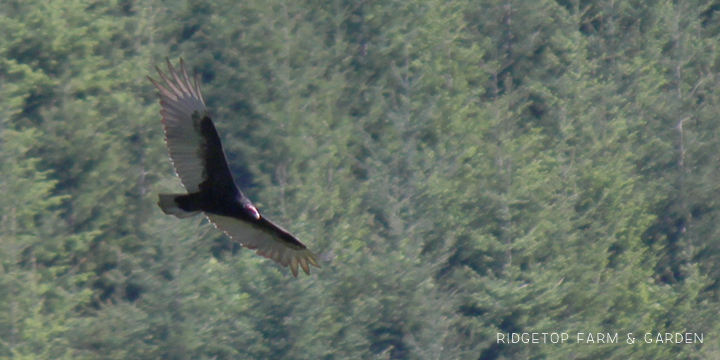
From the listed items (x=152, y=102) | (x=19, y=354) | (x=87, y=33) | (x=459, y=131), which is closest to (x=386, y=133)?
(x=459, y=131)

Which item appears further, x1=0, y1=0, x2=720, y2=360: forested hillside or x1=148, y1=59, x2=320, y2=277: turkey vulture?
x1=0, y1=0, x2=720, y2=360: forested hillside

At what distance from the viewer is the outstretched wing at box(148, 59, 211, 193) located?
7051 mm

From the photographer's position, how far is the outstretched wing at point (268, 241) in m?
7.64

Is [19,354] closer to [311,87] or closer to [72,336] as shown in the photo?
[72,336]

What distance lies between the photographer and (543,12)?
80.6 ft

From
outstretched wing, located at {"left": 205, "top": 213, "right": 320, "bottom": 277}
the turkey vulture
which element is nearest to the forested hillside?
outstretched wing, located at {"left": 205, "top": 213, "right": 320, "bottom": 277}

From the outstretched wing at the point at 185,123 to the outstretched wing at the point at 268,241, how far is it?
0.56 m

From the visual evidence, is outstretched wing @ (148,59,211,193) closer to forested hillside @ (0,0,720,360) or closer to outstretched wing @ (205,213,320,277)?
outstretched wing @ (205,213,320,277)

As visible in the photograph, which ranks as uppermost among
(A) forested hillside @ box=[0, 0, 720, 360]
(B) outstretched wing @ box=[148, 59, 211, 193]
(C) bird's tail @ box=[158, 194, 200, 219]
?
(B) outstretched wing @ box=[148, 59, 211, 193]

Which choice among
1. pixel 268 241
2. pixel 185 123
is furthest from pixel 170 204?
pixel 268 241

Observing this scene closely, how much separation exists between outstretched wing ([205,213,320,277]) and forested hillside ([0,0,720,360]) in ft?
34.0

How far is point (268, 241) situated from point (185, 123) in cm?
115

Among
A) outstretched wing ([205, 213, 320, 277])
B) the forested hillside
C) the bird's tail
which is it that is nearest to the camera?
the bird's tail

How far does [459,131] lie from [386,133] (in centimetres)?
145
